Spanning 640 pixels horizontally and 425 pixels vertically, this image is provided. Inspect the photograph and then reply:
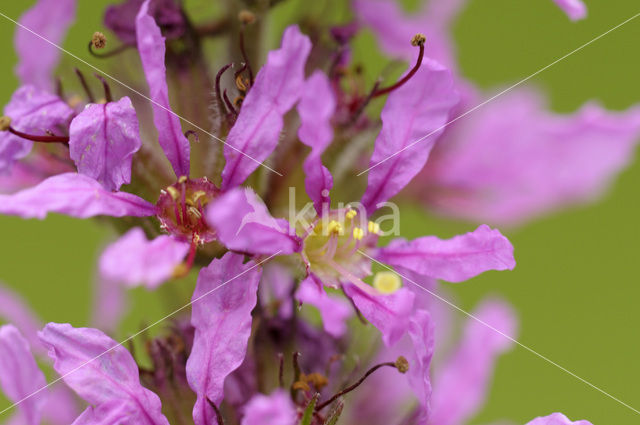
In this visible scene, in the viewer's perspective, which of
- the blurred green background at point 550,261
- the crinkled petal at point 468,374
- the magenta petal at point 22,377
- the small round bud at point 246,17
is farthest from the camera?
the blurred green background at point 550,261

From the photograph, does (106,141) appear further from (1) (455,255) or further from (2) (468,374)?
(2) (468,374)

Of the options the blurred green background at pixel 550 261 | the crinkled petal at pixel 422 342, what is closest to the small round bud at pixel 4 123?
the crinkled petal at pixel 422 342

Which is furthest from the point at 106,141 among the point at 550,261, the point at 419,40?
the point at 550,261

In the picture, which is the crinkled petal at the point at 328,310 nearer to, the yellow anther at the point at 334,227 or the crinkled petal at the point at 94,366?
the yellow anther at the point at 334,227

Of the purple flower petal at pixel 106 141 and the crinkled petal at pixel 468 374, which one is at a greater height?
the purple flower petal at pixel 106 141

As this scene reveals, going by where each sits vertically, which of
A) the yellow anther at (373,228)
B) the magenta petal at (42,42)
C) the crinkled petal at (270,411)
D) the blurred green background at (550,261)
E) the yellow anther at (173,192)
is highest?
the magenta petal at (42,42)

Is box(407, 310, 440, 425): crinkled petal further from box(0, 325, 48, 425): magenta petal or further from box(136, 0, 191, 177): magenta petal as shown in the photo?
box(0, 325, 48, 425): magenta petal

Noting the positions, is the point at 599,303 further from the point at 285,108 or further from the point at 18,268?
the point at 285,108

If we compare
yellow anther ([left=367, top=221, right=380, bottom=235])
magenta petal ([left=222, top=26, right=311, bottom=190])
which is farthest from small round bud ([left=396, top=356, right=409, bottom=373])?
magenta petal ([left=222, top=26, right=311, bottom=190])
